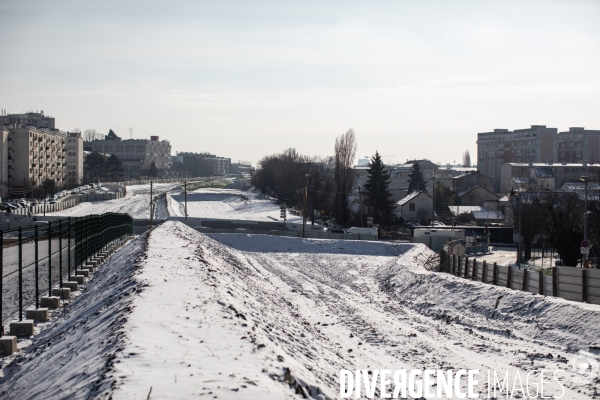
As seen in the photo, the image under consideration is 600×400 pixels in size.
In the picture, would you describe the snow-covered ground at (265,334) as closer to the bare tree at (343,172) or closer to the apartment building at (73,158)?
the bare tree at (343,172)

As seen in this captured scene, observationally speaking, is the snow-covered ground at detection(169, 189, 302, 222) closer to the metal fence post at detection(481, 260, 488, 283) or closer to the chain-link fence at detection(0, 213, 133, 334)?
the metal fence post at detection(481, 260, 488, 283)

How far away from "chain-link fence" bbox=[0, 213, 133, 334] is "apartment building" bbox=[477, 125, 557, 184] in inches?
4522

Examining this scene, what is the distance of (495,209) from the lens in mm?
86375

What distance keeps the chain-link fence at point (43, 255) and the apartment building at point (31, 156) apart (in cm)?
8123

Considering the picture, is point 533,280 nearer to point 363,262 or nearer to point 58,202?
point 363,262

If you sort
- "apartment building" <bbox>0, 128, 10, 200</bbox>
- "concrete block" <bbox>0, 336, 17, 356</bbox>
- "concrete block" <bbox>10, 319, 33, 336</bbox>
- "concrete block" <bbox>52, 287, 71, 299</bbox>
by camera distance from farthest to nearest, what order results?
"apartment building" <bbox>0, 128, 10, 200</bbox> → "concrete block" <bbox>52, 287, 71, 299</bbox> → "concrete block" <bbox>10, 319, 33, 336</bbox> → "concrete block" <bbox>0, 336, 17, 356</bbox>

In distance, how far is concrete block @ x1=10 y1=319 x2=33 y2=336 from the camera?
12.5 metres

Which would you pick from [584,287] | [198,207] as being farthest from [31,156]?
[584,287]

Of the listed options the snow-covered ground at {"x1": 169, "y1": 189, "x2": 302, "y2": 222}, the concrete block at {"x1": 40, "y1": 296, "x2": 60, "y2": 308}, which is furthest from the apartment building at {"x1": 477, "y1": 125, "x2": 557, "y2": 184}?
the concrete block at {"x1": 40, "y1": 296, "x2": 60, "y2": 308}

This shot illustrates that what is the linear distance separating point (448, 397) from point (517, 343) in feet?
16.7

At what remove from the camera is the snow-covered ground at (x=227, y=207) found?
8656cm

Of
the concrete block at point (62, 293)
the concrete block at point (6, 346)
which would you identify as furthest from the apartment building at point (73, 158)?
the concrete block at point (6, 346)

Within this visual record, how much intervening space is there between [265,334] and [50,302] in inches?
299

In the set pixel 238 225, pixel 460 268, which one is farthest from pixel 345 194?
pixel 460 268
